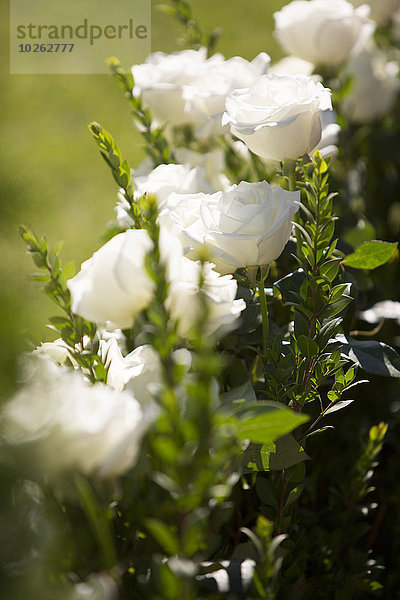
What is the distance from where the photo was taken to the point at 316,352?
1.80 feet

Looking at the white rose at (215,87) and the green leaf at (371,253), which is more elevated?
the white rose at (215,87)

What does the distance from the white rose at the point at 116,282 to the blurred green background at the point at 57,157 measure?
47mm

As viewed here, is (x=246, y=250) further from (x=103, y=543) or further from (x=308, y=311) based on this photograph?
(x=103, y=543)

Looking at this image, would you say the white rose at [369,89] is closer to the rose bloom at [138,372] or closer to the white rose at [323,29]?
the white rose at [323,29]

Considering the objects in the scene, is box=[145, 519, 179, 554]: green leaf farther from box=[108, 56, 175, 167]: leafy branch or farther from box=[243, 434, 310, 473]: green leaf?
box=[108, 56, 175, 167]: leafy branch

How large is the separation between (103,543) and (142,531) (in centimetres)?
11

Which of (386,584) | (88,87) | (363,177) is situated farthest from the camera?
(88,87)

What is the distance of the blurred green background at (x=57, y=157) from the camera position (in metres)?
0.51

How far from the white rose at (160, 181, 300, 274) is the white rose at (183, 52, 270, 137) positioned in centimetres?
28

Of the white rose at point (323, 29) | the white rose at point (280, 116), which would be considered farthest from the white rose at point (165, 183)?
the white rose at point (323, 29)

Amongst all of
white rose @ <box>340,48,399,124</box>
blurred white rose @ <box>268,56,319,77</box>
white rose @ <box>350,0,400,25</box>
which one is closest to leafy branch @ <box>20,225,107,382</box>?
blurred white rose @ <box>268,56,319,77</box>

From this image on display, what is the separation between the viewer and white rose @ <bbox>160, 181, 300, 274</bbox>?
0.55 meters

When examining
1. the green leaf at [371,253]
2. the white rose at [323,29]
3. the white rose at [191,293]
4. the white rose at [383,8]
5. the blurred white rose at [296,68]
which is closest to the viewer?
the white rose at [191,293]

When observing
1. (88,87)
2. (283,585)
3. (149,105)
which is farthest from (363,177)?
(88,87)
